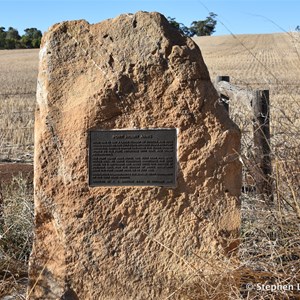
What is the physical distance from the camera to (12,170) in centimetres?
736

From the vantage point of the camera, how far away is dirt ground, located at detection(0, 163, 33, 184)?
693 centimetres

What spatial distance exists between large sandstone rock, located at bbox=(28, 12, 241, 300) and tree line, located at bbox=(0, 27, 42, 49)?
2607 inches

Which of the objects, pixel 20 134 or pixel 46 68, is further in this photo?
pixel 20 134

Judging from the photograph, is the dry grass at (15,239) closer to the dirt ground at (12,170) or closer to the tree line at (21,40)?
the dirt ground at (12,170)

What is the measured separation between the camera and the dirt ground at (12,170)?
6.93m

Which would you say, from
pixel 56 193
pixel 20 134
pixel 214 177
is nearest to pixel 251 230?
pixel 214 177

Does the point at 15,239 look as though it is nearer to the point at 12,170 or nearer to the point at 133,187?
the point at 133,187

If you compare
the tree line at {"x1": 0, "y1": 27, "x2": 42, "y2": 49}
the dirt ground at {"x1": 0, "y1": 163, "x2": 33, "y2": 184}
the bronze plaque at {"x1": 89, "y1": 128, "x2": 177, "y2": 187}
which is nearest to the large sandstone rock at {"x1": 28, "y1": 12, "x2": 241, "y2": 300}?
the bronze plaque at {"x1": 89, "y1": 128, "x2": 177, "y2": 187}

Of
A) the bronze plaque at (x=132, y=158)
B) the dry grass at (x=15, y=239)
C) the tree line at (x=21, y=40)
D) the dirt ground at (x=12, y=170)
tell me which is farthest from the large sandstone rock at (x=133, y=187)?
the tree line at (x=21, y=40)

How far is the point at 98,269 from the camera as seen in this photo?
398 centimetres

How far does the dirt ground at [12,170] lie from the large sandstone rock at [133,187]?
107 inches

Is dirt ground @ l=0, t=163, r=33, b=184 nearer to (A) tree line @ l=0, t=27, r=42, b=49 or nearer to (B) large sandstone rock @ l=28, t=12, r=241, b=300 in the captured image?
(B) large sandstone rock @ l=28, t=12, r=241, b=300

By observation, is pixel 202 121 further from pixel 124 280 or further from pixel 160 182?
pixel 124 280

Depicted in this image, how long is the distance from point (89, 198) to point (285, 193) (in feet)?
4.90
